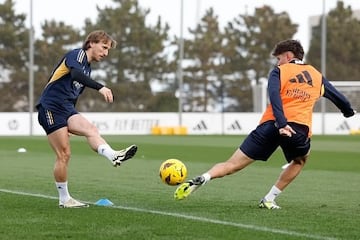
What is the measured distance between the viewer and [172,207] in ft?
33.2

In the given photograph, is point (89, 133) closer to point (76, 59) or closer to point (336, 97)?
point (76, 59)

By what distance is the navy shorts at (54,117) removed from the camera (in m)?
9.82

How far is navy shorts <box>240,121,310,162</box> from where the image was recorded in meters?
9.56

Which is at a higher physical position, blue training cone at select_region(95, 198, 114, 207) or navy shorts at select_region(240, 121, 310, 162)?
navy shorts at select_region(240, 121, 310, 162)

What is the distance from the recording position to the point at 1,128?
44.2m

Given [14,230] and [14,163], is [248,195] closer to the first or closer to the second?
[14,230]

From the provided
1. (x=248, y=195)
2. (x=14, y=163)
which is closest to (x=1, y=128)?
(x=14, y=163)

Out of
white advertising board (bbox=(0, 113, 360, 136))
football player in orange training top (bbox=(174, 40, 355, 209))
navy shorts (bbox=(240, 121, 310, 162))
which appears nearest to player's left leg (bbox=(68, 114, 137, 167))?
football player in orange training top (bbox=(174, 40, 355, 209))

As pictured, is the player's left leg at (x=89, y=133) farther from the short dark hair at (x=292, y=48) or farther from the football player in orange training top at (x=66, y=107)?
the short dark hair at (x=292, y=48)

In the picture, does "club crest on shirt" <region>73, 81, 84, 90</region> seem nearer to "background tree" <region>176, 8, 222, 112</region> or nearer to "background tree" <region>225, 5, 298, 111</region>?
"background tree" <region>176, 8, 222, 112</region>

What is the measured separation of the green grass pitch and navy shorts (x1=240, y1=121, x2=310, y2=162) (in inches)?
25.5

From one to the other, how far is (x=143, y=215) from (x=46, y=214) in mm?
1022

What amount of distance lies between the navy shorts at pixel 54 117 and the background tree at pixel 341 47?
6109 centimetres

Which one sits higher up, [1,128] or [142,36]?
[142,36]
